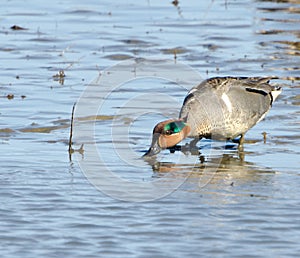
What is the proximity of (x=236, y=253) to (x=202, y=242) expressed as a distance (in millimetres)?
276

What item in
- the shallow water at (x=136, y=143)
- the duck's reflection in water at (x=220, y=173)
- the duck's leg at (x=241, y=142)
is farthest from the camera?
the duck's leg at (x=241, y=142)

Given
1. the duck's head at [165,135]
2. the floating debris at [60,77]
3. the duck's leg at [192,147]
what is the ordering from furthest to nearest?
the floating debris at [60,77], the duck's leg at [192,147], the duck's head at [165,135]

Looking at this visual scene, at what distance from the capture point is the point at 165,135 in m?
7.84

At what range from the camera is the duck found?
25.8 ft

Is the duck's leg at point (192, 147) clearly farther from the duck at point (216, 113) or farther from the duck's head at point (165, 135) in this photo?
the duck's head at point (165, 135)

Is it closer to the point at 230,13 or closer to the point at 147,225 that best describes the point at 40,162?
the point at 147,225

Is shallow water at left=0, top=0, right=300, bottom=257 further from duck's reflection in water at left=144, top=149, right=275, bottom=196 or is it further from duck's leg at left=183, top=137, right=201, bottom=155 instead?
duck's leg at left=183, top=137, right=201, bottom=155

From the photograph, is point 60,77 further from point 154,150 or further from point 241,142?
point 154,150

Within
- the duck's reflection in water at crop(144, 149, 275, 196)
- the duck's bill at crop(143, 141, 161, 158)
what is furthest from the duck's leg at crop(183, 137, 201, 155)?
the duck's bill at crop(143, 141, 161, 158)

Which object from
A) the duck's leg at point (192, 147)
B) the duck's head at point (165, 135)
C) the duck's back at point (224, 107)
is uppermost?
the duck's back at point (224, 107)

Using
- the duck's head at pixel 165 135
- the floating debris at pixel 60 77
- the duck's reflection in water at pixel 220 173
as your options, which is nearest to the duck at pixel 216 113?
the duck's head at pixel 165 135

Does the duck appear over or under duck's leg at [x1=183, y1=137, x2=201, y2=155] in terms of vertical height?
over

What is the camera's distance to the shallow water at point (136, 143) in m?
6.11

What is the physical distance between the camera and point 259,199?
6.86 meters
